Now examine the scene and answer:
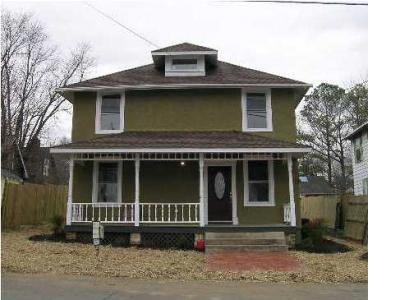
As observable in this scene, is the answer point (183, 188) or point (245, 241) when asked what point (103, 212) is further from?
point (245, 241)

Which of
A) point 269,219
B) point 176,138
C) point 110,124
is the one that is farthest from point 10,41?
point 269,219

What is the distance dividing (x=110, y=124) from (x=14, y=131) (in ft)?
50.2

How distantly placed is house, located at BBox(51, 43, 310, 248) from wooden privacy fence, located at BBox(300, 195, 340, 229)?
17.4 ft

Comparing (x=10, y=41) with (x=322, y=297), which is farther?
(x=10, y=41)

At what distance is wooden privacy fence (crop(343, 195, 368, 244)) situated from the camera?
16362 millimetres

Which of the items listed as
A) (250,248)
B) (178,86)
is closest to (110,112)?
(178,86)

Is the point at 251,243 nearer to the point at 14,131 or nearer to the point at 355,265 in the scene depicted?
the point at 355,265

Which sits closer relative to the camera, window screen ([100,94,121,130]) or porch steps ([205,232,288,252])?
porch steps ([205,232,288,252])

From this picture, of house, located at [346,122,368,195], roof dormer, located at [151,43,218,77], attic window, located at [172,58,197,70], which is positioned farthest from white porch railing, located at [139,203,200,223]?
house, located at [346,122,368,195]

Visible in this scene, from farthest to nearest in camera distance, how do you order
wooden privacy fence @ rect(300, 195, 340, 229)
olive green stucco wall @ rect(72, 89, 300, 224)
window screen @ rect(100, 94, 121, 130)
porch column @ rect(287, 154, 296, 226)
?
wooden privacy fence @ rect(300, 195, 340, 229), window screen @ rect(100, 94, 121, 130), olive green stucco wall @ rect(72, 89, 300, 224), porch column @ rect(287, 154, 296, 226)

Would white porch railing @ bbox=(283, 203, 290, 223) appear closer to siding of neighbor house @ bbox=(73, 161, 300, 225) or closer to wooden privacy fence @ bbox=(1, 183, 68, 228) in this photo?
siding of neighbor house @ bbox=(73, 161, 300, 225)

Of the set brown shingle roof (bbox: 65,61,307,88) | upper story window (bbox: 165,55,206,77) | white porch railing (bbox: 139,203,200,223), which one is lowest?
white porch railing (bbox: 139,203,200,223)

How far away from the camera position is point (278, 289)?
8.41m

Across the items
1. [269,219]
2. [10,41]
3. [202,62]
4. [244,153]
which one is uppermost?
[10,41]
